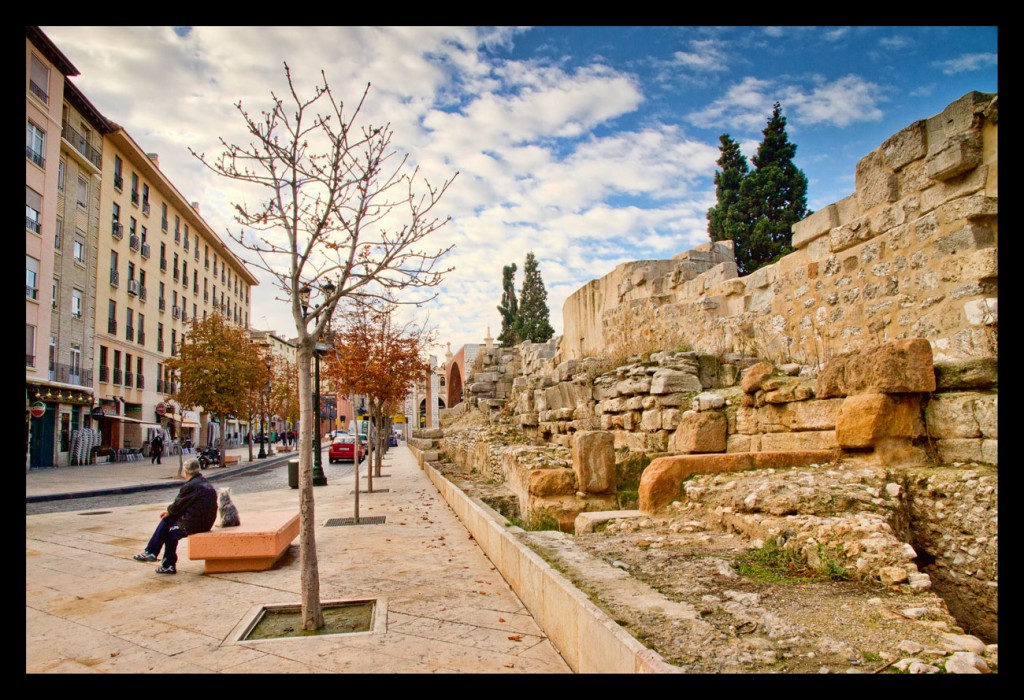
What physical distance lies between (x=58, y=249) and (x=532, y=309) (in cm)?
2667

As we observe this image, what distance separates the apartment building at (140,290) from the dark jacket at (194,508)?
74.9 feet

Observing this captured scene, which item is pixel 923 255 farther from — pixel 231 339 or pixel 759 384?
pixel 231 339

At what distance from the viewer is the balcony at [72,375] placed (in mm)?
27672

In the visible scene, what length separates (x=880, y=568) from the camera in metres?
3.59

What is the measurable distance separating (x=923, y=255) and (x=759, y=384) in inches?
75.8

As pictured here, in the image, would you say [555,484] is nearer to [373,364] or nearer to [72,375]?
[373,364]

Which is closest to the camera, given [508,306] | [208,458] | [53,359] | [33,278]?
[33,278]

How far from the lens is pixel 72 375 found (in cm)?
2902

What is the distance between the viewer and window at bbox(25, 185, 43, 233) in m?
24.5

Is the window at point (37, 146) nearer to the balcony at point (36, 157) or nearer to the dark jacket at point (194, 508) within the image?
the balcony at point (36, 157)

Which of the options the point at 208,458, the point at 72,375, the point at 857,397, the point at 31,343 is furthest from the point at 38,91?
the point at 857,397

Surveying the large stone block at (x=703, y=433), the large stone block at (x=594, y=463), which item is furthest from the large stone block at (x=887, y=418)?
the large stone block at (x=594, y=463)
